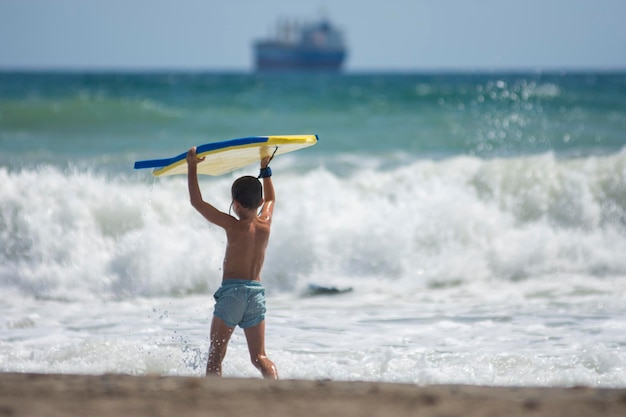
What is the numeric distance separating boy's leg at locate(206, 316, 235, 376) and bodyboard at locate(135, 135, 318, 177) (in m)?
0.83

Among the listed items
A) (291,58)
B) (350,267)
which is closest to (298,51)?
(291,58)

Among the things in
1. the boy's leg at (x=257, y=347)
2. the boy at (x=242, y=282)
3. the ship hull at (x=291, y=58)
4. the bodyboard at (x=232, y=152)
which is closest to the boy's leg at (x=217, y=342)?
the boy at (x=242, y=282)

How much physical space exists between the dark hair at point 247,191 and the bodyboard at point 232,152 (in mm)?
158

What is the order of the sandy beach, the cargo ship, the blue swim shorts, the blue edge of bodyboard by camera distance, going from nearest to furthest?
the sandy beach < the blue edge of bodyboard < the blue swim shorts < the cargo ship

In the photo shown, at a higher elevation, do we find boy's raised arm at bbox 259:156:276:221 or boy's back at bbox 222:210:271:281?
boy's raised arm at bbox 259:156:276:221

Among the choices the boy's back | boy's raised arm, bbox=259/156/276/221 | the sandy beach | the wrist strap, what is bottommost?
the sandy beach

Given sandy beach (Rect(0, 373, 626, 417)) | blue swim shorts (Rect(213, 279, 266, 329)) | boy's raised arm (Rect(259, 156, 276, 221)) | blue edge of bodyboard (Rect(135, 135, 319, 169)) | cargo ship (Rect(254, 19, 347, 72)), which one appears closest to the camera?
sandy beach (Rect(0, 373, 626, 417))

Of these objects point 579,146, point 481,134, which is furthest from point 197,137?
point 579,146

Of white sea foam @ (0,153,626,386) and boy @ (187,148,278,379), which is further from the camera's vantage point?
white sea foam @ (0,153,626,386)

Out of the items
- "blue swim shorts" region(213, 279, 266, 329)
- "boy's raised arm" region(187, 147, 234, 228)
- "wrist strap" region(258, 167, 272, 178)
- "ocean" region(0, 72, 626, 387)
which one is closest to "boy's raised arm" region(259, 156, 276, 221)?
"wrist strap" region(258, 167, 272, 178)

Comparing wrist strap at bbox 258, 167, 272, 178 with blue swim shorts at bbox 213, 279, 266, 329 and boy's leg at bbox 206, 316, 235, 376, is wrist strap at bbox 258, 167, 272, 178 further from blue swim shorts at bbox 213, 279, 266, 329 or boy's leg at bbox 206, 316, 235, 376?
boy's leg at bbox 206, 316, 235, 376

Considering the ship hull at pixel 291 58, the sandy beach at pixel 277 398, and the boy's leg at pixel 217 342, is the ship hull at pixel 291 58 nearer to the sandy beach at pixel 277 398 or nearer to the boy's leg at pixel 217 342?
the boy's leg at pixel 217 342

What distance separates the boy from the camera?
4.46 metres

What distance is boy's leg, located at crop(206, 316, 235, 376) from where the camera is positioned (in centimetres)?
448
